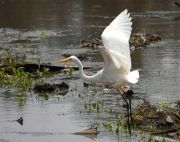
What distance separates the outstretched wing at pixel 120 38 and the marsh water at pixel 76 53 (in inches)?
42.7

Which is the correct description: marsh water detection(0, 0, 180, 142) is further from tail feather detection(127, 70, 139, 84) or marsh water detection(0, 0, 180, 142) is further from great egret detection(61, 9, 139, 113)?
tail feather detection(127, 70, 139, 84)

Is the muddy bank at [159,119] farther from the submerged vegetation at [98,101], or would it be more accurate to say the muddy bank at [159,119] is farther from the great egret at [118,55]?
the great egret at [118,55]

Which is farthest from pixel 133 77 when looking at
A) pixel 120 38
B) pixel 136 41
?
pixel 136 41

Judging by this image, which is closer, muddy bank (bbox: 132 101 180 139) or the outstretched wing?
muddy bank (bbox: 132 101 180 139)

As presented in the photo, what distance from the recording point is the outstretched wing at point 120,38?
11398 mm

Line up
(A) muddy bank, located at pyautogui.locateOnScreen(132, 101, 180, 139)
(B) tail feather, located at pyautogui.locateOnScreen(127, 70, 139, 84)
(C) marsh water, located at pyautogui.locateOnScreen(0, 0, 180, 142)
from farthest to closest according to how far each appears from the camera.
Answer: (C) marsh water, located at pyautogui.locateOnScreen(0, 0, 180, 142), (B) tail feather, located at pyautogui.locateOnScreen(127, 70, 139, 84), (A) muddy bank, located at pyautogui.locateOnScreen(132, 101, 180, 139)

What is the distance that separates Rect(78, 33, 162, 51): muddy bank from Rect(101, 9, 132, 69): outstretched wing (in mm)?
7850

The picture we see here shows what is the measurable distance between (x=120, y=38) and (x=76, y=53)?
750 centimetres

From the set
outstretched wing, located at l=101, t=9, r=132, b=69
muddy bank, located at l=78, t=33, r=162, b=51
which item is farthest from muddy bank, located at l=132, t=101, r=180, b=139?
muddy bank, located at l=78, t=33, r=162, b=51

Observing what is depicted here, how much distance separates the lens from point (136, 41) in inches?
799

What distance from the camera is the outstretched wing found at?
11.4 m

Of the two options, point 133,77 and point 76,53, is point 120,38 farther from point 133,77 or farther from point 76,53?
point 76,53

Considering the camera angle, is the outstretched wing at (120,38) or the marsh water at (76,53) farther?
the marsh water at (76,53)

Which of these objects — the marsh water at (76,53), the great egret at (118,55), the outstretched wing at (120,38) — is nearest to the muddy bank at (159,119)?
the marsh water at (76,53)
